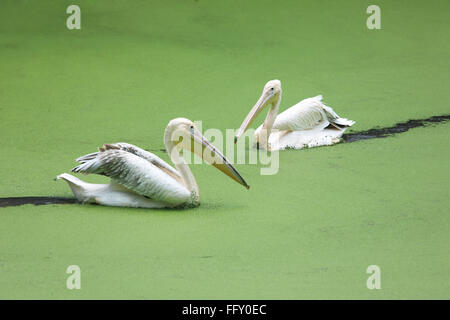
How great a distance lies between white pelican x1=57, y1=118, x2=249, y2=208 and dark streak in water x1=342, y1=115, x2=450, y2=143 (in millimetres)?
1678

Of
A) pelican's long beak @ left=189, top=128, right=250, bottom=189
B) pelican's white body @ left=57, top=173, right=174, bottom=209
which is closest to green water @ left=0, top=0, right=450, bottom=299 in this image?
pelican's white body @ left=57, top=173, right=174, bottom=209

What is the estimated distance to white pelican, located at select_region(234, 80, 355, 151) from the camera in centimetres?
601

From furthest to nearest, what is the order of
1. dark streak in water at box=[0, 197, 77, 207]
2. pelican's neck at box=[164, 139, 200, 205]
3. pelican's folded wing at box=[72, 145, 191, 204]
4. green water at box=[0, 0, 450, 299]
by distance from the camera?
1. dark streak in water at box=[0, 197, 77, 207]
2. pelican's neck at box=[164, 139, 200, 205]
3. pelican's folded wing at box=[72, 145, 191, 204]
4. green water at box=[0, 0, 450, 299]

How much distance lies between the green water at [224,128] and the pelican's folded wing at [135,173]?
130 millimetres

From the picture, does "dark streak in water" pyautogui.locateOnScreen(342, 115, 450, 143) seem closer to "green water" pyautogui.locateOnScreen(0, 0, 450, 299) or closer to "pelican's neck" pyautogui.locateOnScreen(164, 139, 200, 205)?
"green water" pyautogui.locateOnScreen(0, 0, 450, 299)

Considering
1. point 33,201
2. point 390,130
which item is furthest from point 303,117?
point 33,201

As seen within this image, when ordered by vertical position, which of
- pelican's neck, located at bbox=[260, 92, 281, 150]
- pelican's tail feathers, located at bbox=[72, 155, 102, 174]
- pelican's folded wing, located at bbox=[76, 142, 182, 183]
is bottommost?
pelican's tail feathers, located at bbox=[72, 155, 102, 174]

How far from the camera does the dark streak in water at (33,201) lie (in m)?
4.89

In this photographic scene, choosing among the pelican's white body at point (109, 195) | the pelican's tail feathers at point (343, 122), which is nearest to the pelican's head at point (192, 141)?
the pelican's white body at point (109, 195)

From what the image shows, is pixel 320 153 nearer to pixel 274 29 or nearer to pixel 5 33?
pixel 274 29

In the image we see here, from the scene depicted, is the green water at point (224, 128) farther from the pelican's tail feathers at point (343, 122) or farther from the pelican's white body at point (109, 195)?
the pelican's tail feathers at point (343, 122)

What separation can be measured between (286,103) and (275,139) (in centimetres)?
98

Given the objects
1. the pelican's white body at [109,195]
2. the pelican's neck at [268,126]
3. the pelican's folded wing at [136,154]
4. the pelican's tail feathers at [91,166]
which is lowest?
the pelican's white body at [109,195]

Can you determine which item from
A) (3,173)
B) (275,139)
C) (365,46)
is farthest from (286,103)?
(3,173)
